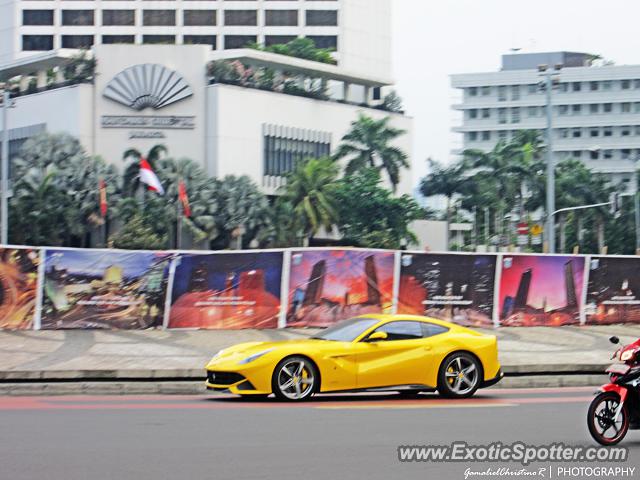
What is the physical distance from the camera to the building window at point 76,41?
365ft

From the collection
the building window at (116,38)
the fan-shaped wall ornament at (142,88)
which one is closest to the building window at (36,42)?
the building window at (116,38)

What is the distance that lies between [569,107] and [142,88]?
80.2 meters

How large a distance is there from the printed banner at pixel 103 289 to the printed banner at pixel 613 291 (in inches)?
403

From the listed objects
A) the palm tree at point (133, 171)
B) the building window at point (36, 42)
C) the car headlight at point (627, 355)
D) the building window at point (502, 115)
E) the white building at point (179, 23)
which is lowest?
the car headlight at point (627, 355)

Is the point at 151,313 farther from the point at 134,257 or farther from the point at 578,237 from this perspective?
the point at 578,237

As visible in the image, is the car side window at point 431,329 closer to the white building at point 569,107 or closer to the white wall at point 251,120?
the white wall at point 251,120

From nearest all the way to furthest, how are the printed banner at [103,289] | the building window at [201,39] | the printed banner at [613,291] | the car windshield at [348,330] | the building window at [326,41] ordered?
the car windshield at [348,330], the printed banner at [103,289], the printed banner at [613,291], the building window at [201,39], the building window at [326,41]

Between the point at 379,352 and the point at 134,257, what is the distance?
9.33 meters

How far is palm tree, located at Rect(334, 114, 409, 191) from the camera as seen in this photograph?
295 feet

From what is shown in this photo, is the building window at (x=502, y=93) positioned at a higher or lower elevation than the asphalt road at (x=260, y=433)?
higher

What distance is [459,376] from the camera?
53.6 feet

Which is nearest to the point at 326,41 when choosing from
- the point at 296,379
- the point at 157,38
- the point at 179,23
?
the point at 179,23

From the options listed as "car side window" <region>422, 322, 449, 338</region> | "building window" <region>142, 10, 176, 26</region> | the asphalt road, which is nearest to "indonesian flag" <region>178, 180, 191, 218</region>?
→ "building window" <region>142, 10, 176, 26</region>

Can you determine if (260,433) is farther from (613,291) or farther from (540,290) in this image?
(613,291)
